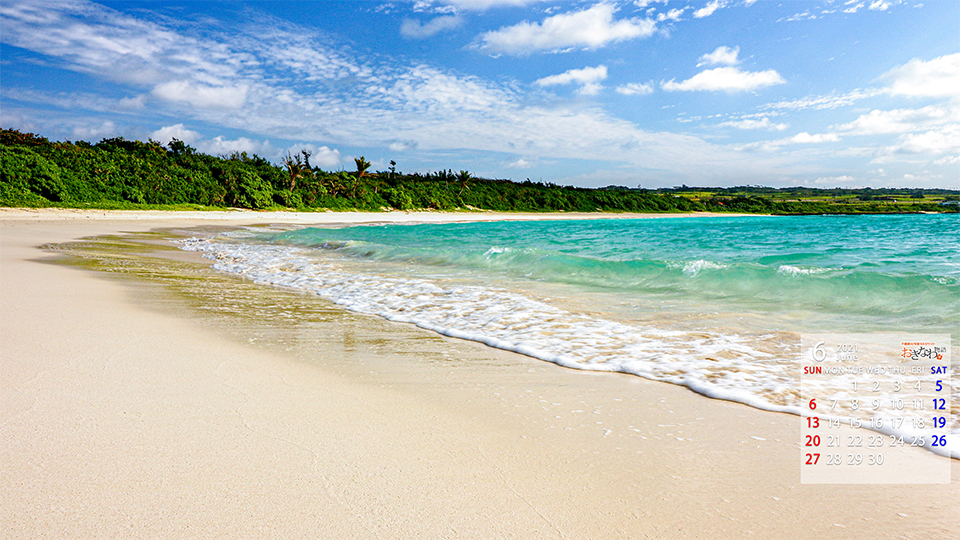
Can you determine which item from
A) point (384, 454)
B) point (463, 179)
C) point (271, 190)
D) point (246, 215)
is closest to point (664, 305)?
point (384, 454)

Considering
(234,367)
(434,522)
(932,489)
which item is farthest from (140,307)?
(932,489)

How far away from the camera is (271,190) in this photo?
40.4 meters

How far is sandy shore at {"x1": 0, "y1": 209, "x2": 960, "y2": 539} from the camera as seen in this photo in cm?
169

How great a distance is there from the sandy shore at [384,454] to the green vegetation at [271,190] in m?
29.7

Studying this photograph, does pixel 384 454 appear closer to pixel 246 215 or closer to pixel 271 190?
pixel 246 215

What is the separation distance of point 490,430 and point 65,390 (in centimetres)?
232

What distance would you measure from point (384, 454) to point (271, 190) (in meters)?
42.2

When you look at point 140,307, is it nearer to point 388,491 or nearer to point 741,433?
point 388,491
